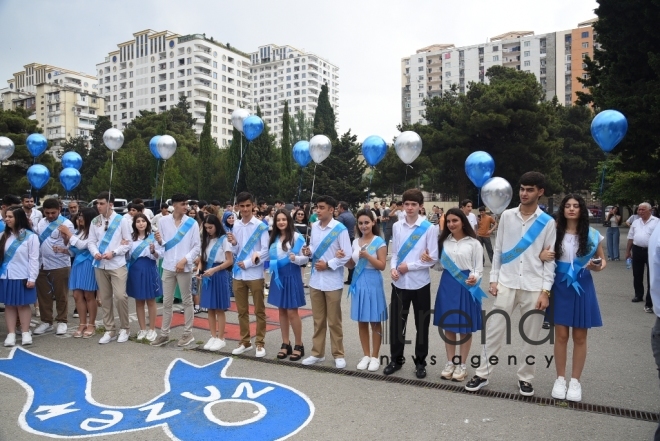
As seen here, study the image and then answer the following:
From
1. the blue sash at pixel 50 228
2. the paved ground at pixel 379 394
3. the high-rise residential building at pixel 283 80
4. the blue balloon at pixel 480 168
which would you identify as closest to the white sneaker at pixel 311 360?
the paved ground at pixel 379 394

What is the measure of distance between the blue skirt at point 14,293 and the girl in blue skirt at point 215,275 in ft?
7.17

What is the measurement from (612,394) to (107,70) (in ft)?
370

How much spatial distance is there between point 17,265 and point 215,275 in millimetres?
2512

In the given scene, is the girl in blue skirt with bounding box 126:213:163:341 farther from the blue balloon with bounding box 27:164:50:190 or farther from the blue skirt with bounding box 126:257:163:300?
the blue balloon with bounding box 27:164:50:190

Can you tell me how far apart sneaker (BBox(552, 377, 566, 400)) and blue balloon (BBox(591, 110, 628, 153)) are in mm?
3597

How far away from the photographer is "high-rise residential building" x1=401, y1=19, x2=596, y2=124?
85.1 m

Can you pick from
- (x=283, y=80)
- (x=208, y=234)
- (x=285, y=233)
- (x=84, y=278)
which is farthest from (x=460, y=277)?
(x=283, y=80)

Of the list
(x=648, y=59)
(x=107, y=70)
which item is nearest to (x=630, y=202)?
(x=648, y=59)

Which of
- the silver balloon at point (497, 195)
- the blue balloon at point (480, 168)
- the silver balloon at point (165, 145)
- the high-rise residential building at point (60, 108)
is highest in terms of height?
the high-rise residential building at point (60, 108)

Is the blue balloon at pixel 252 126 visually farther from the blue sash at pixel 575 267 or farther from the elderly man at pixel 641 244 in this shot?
the elderly man at pixel 641 244

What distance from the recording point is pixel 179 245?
659cm

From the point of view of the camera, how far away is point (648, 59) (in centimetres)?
1120

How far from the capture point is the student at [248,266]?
20.1 ft

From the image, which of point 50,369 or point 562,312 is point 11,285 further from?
point 562,312
